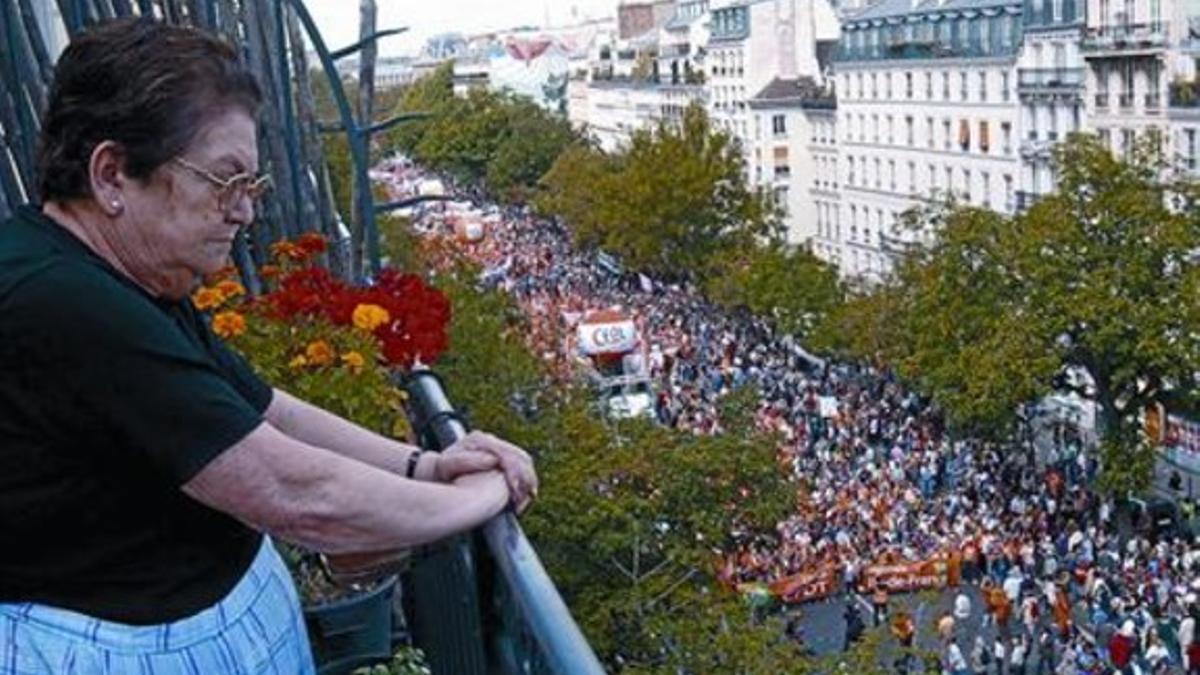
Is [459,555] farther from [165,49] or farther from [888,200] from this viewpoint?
[888,200]

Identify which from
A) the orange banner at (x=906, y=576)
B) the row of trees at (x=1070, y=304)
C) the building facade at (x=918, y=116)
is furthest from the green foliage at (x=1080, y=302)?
the building facade at (x=918, y=116)

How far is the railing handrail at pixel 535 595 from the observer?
268 cm

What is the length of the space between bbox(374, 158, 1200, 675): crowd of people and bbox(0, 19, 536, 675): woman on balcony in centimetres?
1805

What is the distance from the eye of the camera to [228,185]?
2.72 meters

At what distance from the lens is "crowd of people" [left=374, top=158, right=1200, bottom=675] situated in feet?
82.8

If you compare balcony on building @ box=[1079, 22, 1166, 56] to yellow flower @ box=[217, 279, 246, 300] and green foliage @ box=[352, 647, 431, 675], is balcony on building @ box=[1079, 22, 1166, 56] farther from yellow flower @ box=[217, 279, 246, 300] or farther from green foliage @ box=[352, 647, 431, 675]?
green foliage @ box=[352, 647, 431, 675]

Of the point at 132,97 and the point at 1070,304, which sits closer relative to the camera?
the point at 132,97

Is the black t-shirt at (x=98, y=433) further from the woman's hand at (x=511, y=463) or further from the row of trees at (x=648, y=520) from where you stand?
the row of trees at (x=648, y=520)

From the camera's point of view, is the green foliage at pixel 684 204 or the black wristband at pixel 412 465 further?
the green foliage at pixel 684 204

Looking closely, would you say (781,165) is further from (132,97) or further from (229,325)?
(132,97)

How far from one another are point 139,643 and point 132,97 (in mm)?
746

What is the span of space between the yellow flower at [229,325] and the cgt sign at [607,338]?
3790 cm

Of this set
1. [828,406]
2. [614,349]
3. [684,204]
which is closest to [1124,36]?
[828,406]

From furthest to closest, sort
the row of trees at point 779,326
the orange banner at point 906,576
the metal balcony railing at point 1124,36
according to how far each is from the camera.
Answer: the metal balcony railing at point 1124,36 < the orange banner at point 906,576 < the row of trees at point 779,326
